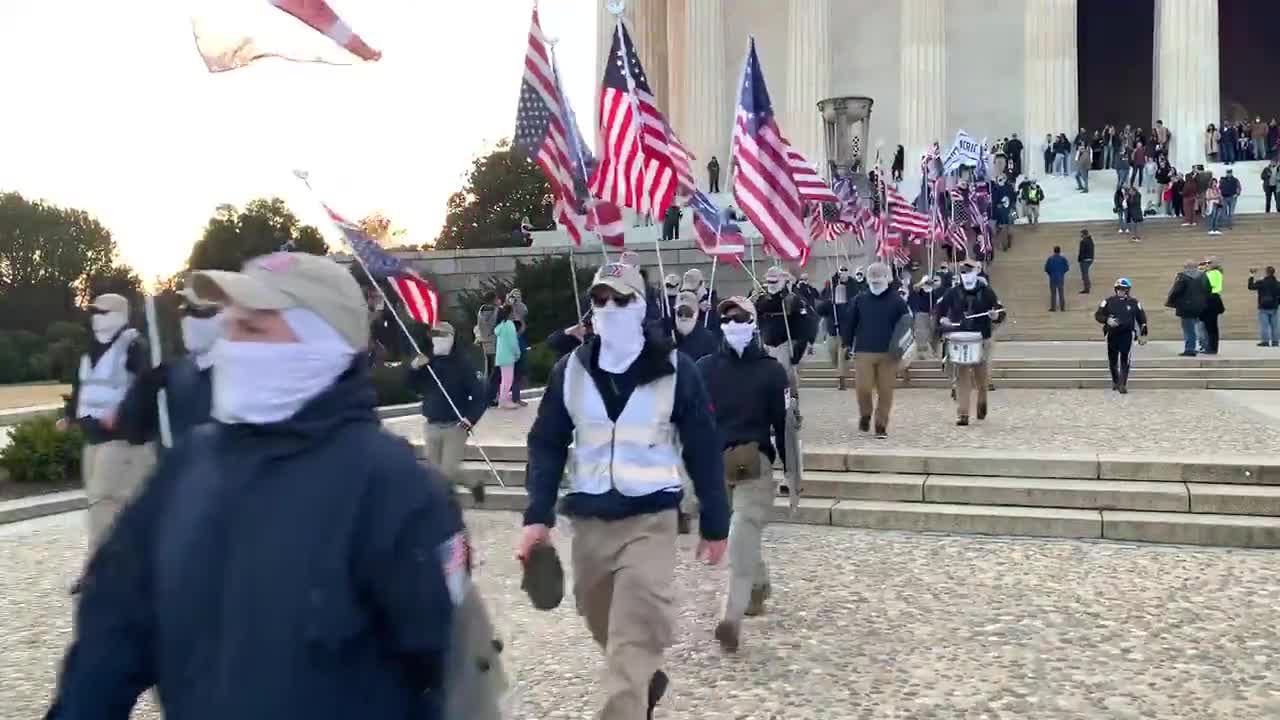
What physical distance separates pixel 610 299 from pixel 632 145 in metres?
6.09

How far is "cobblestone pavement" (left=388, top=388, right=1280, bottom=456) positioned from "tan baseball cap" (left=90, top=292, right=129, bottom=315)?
16.8ft

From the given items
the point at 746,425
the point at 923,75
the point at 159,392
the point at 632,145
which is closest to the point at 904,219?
the point at 632,145

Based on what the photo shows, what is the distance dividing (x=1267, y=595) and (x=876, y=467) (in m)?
3.71

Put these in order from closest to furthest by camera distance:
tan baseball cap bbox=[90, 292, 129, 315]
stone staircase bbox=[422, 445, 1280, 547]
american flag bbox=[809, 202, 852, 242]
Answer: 1. tan baseball cap bbox=[90, 292, 129, 315]
2. stone staircase bbox=[422, 445, 1280, 547]
3. american flag bbox=[809, 202, 852, 242]

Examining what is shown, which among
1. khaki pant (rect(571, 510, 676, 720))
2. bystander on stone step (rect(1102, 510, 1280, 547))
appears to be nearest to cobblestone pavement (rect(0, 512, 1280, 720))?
bystander on stone step (rect(1102, 510, 1280, 547))

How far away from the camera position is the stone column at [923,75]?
37938 mm

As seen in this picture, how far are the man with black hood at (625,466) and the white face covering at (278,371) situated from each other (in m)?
2.02

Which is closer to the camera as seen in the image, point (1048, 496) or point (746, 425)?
point (746, 425)

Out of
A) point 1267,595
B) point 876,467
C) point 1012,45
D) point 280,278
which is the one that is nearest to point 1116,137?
point 1012,45

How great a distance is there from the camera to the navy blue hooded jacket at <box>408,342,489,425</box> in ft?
28.5

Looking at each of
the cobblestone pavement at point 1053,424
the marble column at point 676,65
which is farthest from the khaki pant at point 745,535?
the marble column at point 676,65

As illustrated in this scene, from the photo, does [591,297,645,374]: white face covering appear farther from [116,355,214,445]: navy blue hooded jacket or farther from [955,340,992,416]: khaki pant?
[955,340,992,416]: khaki pant

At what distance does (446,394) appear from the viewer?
8.67 m

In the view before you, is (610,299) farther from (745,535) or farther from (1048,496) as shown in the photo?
(1048,496)
